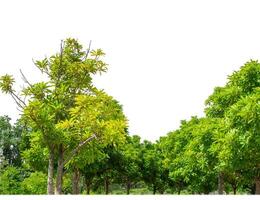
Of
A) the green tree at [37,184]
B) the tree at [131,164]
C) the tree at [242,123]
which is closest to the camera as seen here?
the tree at [242,123]

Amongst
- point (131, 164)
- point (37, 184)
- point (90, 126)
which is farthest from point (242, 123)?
point (131, 164)

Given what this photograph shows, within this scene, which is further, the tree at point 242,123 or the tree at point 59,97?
the tree at point 242,123

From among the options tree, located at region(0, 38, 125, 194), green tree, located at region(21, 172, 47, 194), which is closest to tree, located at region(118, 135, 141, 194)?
green tree, located at region(21, 172, 47, 194)

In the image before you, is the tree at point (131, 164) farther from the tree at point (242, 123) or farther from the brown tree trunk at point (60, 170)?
the brown tree trunk at point (60, 170)

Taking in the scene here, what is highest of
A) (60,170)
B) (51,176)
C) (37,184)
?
(60,170)

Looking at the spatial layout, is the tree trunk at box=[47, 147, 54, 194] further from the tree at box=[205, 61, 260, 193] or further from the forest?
the tree at box=[205, 61, 260, 193]

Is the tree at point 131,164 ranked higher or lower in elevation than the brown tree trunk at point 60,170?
higher

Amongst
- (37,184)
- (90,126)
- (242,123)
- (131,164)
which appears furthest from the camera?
(131,164)

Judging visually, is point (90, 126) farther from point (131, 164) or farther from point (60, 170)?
point (131, 164)

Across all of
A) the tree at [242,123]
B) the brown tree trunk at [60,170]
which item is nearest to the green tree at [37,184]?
the tree at [242,123]

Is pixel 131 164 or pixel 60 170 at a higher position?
pixel 131 164

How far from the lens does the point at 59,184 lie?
19.3 m

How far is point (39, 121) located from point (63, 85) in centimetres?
227

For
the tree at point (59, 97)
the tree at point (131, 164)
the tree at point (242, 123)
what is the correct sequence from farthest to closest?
the tree at point (131, 164) < the tree at point (242, 123) < the tree at point (59, 97)
